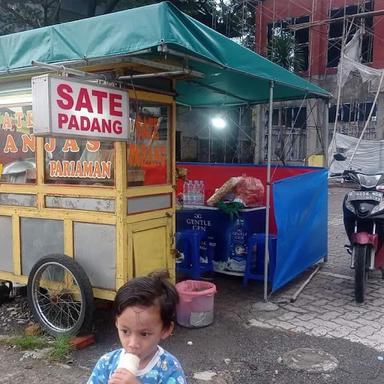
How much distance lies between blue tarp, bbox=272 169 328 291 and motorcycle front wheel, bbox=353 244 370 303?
696 millimetres

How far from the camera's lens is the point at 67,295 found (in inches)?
159

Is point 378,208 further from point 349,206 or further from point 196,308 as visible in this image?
point 196,308

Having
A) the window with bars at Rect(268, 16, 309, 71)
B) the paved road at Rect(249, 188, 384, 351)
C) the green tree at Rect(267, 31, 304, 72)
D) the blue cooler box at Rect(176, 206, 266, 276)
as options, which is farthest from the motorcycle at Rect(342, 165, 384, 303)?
the window with bars at Rect(268, 16, 309, 71)

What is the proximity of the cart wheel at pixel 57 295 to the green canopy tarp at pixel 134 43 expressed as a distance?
1.68m

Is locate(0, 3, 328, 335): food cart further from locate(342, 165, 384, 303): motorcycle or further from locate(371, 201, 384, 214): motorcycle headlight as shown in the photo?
locate(371, 201, 384, 214): motorcycle headlight

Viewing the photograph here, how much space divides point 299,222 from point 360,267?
855 mm

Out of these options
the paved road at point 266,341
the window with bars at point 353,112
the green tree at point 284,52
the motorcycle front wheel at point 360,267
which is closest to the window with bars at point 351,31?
the green tree at point 284,52

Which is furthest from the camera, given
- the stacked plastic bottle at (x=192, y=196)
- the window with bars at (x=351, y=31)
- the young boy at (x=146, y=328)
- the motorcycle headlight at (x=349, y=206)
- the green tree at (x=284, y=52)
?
the window with bars at (x=351, y=31)

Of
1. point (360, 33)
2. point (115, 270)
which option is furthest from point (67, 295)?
point (360, 33)

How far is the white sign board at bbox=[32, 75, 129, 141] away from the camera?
3.06 meters

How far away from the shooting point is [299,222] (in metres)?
5.19

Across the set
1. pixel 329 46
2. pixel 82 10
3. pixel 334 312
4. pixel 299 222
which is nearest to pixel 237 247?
pixel 299 222

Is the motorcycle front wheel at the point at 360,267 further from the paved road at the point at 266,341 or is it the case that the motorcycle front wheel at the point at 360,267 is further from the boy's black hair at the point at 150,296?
the boy's black hair at the point at 150,296

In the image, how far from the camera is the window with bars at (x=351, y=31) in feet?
61.8
